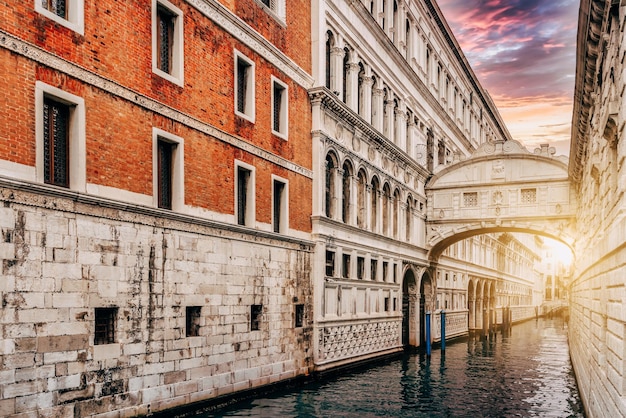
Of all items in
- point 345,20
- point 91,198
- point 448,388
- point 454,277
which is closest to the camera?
point 91,198

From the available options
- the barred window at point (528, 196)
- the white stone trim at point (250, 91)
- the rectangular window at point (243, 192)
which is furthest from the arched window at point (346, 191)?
the barred window at point (528, 196)

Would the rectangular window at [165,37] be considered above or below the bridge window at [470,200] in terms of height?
above

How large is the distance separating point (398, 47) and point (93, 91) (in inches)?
713

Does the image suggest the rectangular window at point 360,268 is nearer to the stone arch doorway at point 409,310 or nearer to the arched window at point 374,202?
the arched window at point 374,202

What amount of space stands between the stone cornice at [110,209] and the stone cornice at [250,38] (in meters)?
4.36

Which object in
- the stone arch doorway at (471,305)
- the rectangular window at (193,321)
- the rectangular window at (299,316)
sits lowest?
the stone arch doorway at (471,305)

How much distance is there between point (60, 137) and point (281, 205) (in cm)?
801

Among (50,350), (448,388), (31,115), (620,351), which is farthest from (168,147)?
(448,388)

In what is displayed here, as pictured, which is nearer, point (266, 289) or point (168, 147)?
point (168, 147)

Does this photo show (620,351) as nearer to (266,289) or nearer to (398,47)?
(266,289)

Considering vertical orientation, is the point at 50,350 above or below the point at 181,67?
below

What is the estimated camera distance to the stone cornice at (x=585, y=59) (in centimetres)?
967

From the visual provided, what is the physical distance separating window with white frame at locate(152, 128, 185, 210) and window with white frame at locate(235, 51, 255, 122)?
2.98 meters

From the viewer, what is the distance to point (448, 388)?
19297 mm
